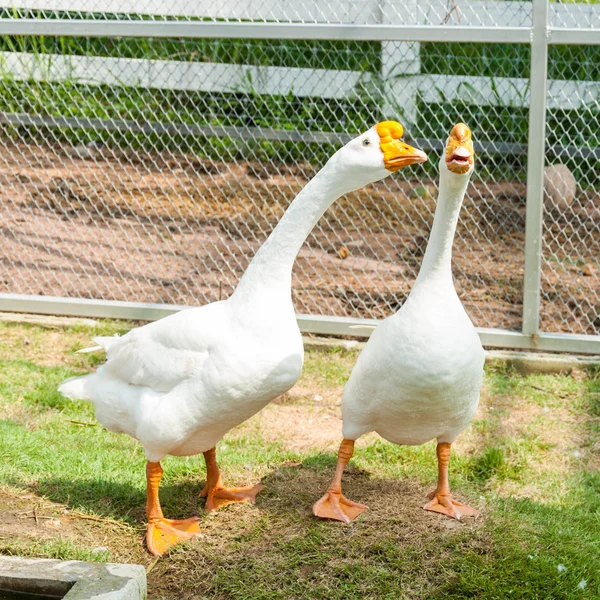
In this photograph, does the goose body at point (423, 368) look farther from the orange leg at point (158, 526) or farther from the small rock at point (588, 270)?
the small rock at point (588, 270)

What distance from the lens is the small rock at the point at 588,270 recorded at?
6.96 meters

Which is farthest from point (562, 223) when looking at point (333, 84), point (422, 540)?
point (422, 540)

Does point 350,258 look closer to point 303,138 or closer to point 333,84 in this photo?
point 303,138

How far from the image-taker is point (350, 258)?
730cm

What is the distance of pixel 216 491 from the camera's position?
418cm

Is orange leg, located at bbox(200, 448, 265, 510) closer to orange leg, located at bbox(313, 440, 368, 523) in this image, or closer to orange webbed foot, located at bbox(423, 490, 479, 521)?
orange leg, located at bbox(313, 440, 368, 523)

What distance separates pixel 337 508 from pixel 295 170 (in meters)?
5.21

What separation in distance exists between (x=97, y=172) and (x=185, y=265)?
191 centimetres

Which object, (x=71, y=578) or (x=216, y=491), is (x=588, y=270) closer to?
(x=216, y=491)

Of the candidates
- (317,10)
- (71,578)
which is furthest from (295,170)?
(71,578)

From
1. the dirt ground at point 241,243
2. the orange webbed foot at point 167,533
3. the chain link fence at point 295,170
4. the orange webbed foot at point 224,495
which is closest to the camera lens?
the orange webbed foot at point 167,533

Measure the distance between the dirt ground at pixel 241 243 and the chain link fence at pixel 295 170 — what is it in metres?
0.02

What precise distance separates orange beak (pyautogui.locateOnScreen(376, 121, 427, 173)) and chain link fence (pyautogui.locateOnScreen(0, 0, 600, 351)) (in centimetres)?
271

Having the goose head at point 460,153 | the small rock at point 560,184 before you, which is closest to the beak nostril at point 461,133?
the goose head at point 460,153
